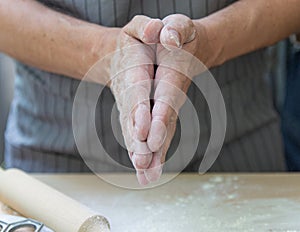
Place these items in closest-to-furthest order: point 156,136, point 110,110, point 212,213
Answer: point 156,136
point 212,213
point 110,110

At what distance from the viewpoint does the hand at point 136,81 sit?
2.32ft

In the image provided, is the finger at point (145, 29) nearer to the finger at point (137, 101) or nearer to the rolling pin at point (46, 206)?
the finger at point (137, 101)

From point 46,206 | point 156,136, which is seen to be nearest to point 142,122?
point 156,136

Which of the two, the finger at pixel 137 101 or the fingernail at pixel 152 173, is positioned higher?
the finger at pixel 137 101

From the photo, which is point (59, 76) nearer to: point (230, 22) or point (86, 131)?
point (86, 131)

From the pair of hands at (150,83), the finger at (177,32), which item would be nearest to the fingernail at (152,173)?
the pair of hands at (150,83)

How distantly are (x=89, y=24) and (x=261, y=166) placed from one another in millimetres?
341

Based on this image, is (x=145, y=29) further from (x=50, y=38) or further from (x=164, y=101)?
(x=50, y=38)

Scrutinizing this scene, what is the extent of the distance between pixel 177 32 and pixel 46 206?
0.80 feet

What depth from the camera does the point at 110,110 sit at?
36.9 inches

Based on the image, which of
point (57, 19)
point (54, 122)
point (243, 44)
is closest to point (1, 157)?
point (54, 122)

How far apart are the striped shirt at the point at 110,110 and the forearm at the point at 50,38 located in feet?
0.13

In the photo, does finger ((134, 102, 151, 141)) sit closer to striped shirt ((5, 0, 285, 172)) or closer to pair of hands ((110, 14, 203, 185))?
pair of hands ((110, 14, 203, 185))

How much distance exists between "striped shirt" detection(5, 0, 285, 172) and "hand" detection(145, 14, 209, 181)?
0.14m
